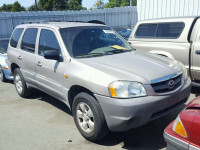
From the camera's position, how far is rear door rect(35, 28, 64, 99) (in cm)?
396

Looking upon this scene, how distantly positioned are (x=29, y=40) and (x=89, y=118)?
2629mm

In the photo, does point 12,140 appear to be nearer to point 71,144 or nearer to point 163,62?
point 71,144

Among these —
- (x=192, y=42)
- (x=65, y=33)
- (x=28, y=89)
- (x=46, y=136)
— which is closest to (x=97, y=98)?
(x=46, y=136)

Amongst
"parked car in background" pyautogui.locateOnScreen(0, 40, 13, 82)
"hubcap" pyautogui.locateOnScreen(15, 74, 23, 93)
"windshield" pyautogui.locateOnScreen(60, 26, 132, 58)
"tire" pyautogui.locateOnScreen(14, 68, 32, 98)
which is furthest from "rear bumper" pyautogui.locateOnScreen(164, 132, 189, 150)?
"parked car in background" pyautogui.locateOnScreen(0, 40, 13, 82)

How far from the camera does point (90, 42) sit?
4.15 meters

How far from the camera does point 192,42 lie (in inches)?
206

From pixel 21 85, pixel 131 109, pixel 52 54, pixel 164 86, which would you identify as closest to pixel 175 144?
pixel 131 109

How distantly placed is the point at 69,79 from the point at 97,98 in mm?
725

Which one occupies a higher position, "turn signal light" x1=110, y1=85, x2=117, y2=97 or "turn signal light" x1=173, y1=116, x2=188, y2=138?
"turn signal light" x1=110, y1=85, x2=117, y2=97

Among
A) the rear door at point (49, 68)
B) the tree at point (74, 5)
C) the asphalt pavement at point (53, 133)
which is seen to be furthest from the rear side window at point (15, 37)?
the tree at point (74, 5)

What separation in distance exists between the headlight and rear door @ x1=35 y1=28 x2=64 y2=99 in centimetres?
118

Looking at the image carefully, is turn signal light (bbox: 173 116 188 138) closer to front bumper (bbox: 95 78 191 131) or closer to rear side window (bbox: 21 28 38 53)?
front bumper (bbox: 95 78 191 131)

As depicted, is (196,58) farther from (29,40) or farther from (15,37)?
(15,37)

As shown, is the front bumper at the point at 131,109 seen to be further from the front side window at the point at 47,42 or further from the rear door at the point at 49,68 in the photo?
the front side window at the point at 47,42
